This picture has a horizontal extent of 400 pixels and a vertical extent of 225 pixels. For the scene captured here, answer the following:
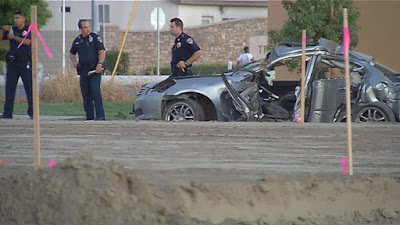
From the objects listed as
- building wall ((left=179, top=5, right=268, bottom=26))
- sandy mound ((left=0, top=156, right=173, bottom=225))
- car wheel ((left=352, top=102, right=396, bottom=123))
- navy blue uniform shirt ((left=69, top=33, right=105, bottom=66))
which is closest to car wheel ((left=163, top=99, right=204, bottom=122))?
navy blue uniform shirt ((left=69, top=33, right=105, bottom=66))

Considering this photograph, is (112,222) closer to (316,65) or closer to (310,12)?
(316,65)

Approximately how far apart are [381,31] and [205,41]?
22540 mm

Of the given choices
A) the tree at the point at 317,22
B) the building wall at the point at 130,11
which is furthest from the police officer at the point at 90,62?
the building wall at the point at 130,11

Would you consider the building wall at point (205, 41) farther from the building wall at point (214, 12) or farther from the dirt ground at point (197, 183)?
the dirt ground at point (197, 183)

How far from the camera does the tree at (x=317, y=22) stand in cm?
1817

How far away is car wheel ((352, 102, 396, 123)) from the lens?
12117 millimetres

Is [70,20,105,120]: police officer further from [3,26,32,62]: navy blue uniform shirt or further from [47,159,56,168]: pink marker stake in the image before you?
[47,159,56,168]: pink marker stake

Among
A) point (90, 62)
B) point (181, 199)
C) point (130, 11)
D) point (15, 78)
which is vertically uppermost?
point (130, 11)

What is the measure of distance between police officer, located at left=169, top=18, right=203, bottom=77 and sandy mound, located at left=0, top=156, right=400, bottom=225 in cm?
660

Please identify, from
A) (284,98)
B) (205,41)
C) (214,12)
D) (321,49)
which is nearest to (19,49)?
(284,98)

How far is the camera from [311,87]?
1241 cm

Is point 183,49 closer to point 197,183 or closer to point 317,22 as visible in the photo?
point 317,22

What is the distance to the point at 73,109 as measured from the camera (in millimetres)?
18922

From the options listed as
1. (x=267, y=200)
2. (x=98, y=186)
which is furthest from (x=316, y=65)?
(x=98, y=186)
